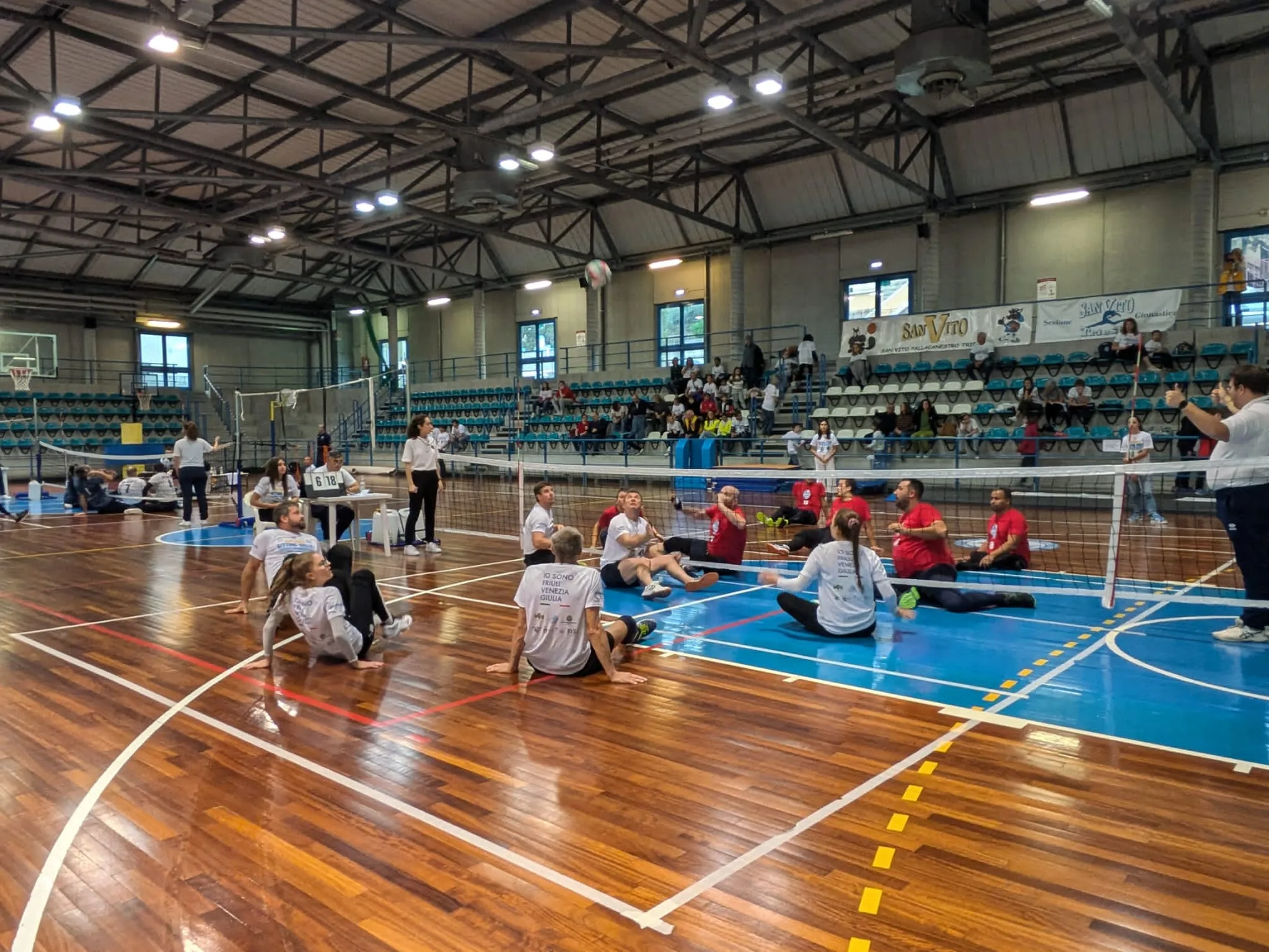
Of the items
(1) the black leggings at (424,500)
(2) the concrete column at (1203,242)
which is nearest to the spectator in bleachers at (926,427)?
(2) the concrete column at (1203,242)

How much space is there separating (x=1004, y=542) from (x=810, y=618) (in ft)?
11.1

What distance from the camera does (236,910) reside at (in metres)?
3.28

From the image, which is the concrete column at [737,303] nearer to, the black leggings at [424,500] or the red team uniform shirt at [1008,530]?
the black leggings at [424,500]

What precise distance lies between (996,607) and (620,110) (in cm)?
1753

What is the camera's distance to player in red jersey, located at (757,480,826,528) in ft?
47.3

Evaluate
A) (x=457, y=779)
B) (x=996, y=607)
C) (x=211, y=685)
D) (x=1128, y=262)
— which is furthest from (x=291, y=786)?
(x=1128, y=262)

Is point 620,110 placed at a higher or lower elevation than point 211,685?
higher

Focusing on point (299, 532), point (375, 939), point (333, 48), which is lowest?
point (375, 939)

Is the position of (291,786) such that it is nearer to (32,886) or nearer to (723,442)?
(32,886)

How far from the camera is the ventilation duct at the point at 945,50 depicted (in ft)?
43.4

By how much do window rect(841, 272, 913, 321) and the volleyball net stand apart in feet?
26.4

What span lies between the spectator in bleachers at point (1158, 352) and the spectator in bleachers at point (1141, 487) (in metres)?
4.15

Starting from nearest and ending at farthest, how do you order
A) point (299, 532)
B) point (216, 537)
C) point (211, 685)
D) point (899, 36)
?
point (211, 685), point (299, 532), point (216, 537), point (899, 36)

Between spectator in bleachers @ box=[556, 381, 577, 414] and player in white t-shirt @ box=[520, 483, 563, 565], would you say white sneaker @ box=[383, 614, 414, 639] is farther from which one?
spectator in bleachers @ box=[556, 381, 577, 414]
